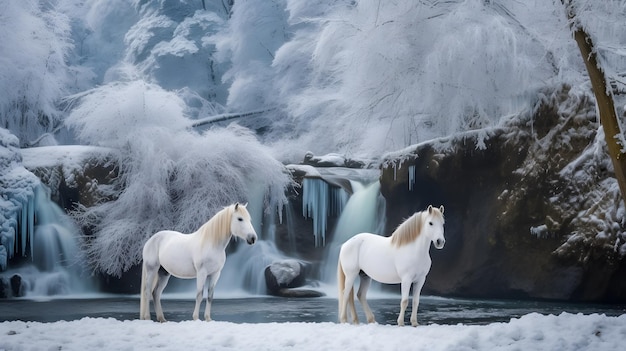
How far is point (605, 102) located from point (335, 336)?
2.77m

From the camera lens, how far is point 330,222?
1305 cm

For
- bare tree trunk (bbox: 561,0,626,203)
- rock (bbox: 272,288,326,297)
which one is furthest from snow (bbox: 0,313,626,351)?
rock (bbox: 272,288,326,297)

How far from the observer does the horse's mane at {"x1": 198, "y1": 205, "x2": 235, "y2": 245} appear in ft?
20.1

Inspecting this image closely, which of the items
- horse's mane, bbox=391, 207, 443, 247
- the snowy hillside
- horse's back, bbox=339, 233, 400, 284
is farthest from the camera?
the snowy hillside

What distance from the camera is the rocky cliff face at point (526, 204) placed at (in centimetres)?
1041

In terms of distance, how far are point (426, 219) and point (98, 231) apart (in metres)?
8.26

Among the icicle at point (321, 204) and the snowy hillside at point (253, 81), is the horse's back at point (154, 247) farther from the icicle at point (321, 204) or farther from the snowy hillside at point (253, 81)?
the icicle at point (321, 204)

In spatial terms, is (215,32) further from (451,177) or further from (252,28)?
(451,177)

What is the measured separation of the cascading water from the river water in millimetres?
829

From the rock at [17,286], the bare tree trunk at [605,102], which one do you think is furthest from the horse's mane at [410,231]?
the rock at [17,286]

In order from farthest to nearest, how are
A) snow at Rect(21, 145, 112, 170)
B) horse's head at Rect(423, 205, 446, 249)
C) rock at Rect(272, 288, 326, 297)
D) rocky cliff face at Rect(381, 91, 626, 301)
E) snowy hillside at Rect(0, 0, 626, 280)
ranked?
snow at Rect(21, 145, 112, 170) < rock at Rect(272, 288, 326, 297) < rocky cliff face at Rect(381, 91, 626, 301) < snowy hillside at Rect(0, 0, 626, 280) < horse's head at Rect(423, 205, 446, 249)

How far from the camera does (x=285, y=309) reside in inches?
376

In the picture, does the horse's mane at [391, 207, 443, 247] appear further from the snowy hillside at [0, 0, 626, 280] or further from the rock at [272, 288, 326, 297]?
the rock at [272, 288, 326, 297]

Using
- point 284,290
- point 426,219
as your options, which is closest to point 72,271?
point 284,290
